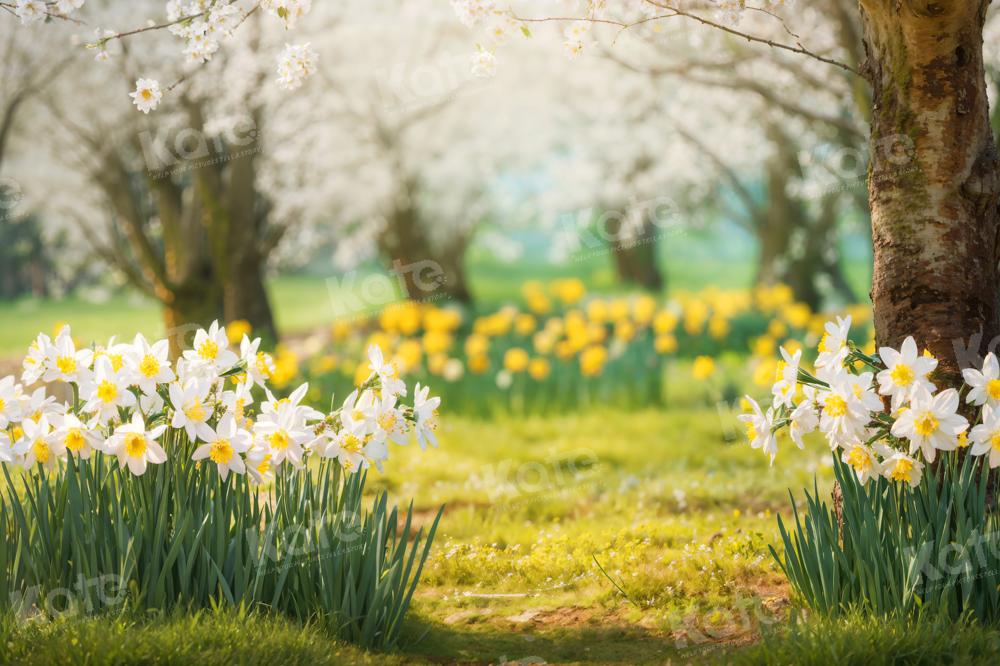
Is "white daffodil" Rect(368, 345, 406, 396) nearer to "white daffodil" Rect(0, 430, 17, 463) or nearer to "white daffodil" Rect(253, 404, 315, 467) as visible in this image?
"white daffodil" Rect(253, 404, 315, 467)

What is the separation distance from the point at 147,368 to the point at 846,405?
2.44 meters

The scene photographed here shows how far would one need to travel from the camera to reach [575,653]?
12.0 feet

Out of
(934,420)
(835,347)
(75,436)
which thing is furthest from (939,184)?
(75,436)

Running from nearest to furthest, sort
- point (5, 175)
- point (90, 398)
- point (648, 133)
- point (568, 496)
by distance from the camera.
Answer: point (90, 398)
point (568, 496)
point (5, 175)
point (648, 133)

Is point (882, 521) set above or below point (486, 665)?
above

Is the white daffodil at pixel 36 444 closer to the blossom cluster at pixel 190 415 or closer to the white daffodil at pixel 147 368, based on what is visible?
the blossom cluster at pixel 190 415

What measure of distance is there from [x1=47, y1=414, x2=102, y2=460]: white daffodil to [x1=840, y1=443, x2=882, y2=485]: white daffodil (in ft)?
8.70

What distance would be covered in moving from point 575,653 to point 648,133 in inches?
593

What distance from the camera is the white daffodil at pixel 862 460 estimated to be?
3330mm

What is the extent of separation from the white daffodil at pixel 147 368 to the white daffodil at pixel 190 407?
2.2 inches

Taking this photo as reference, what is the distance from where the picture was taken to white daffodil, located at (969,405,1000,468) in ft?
10.5

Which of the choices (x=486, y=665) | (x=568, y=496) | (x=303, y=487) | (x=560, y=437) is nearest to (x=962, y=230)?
(x=486, y=665)

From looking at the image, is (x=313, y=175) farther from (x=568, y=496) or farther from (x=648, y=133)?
(x=568, y=496)

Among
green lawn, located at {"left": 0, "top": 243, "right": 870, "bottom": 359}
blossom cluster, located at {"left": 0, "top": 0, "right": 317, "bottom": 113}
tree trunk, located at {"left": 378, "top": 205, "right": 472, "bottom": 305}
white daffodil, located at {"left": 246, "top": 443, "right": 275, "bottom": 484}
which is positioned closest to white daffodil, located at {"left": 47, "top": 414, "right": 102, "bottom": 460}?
white daffodil, located at {"left": 246, "top": 443, "right": 275, "bottom": 484}
